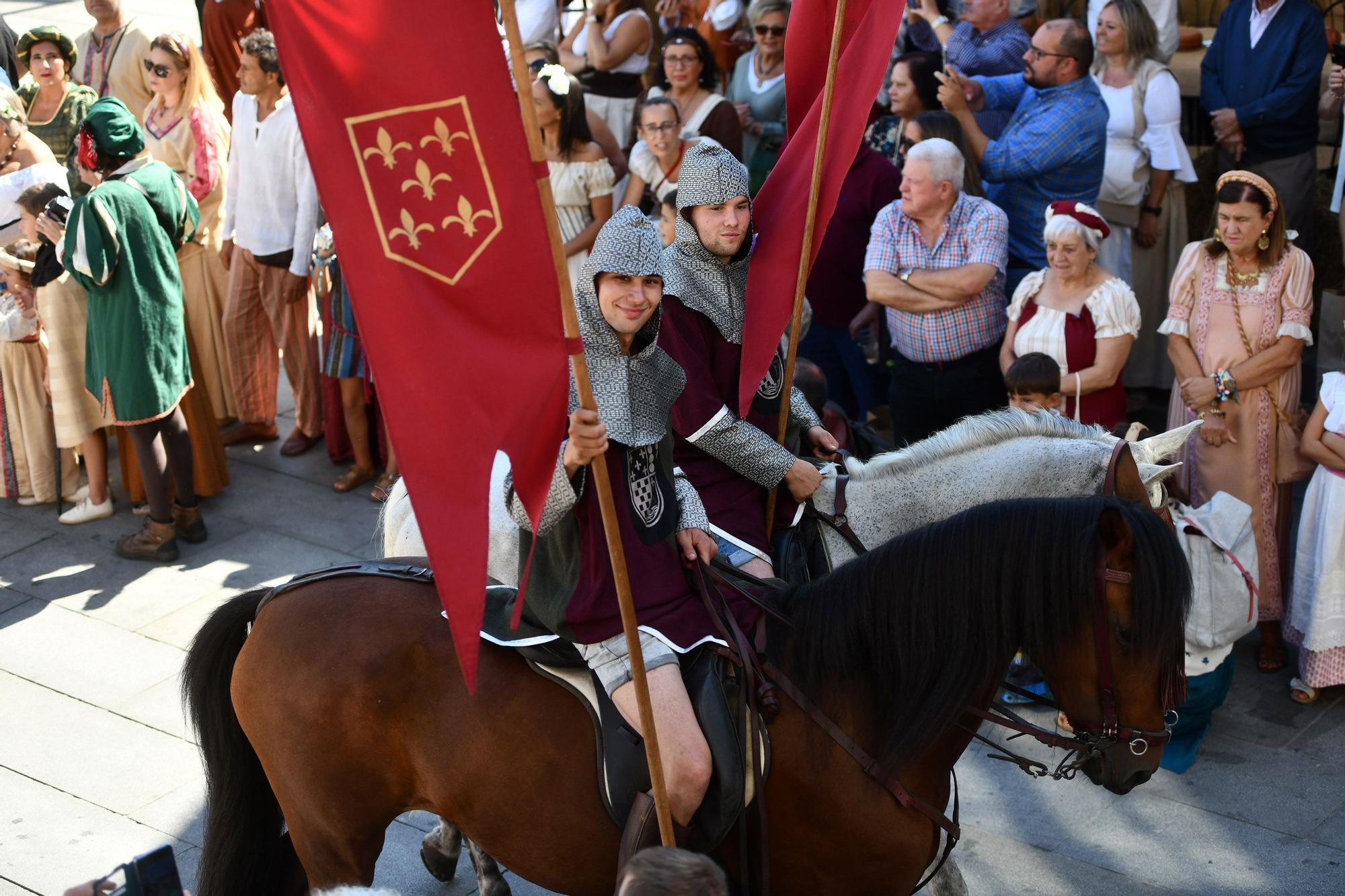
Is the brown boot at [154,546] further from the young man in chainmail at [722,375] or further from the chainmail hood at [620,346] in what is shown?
the chainmail hood at [620,346]

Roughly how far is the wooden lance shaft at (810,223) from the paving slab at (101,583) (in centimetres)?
418

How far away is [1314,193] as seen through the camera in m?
8.07

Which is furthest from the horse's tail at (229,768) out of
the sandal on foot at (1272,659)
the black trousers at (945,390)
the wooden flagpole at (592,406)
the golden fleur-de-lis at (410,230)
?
the sandal on foot at (1272,659)

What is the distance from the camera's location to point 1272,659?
21.0 ft

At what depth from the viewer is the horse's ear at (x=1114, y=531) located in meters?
3.34

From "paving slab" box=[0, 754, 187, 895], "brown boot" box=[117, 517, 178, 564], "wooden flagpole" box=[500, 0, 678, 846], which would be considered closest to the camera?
"wooden flagpole" box=[500, 0, 678, 846]

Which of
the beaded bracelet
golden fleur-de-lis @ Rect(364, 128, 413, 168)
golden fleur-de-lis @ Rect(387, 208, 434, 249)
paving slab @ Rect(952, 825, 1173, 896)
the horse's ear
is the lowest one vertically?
paving slab @ Rect(952, 825, 1173, 896)

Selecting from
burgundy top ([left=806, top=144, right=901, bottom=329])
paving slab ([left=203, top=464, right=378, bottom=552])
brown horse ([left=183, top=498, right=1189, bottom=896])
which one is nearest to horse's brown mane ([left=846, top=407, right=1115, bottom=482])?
brown horse ([left=183, top=498, right=1189, bottom=896])

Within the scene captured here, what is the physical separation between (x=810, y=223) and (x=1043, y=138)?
3.18m

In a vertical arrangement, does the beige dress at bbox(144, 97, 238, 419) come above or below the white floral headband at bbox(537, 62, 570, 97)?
below

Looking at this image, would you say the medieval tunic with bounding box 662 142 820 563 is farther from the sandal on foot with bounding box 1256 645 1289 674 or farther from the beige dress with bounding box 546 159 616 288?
the beige dress with bounding box 546 159 616 288

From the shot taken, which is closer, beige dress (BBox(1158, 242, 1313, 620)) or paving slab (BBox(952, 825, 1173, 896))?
paving slab (BBox(952, 825, 1173, 896))

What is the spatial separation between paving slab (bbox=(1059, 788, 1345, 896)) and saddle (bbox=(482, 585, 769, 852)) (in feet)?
6.95

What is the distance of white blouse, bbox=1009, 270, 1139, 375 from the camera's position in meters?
6.30
